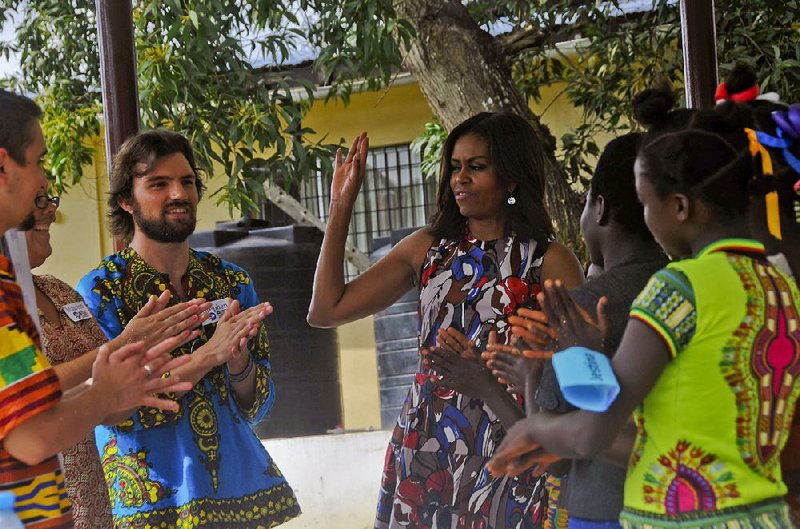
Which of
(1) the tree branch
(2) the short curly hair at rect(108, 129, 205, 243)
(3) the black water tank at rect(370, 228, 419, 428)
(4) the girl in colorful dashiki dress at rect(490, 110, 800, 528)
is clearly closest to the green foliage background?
(1) the tree branch

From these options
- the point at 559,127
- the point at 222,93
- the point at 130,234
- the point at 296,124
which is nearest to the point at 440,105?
the point at 296,124

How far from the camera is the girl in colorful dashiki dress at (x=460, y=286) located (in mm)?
3279

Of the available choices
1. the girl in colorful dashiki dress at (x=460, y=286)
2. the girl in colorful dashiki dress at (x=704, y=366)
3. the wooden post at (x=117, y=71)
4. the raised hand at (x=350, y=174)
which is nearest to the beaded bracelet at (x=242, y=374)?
the girl in colorful dashiki dress at (x=460, y=286)

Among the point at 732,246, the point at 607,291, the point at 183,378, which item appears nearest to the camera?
the point at 732,246

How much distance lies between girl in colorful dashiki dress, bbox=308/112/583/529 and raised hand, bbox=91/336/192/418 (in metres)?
1.03

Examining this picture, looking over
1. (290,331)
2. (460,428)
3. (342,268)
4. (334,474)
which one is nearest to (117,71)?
(342,268)

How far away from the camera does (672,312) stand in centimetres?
200

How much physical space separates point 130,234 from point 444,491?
140 centimetres

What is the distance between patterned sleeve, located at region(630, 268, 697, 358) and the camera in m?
2.00

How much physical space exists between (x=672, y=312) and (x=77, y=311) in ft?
6.43

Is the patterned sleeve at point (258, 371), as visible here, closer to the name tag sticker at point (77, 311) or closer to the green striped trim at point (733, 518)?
A: the name tag sticker at point (77, 311)

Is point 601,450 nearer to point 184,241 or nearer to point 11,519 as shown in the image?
point 11,519

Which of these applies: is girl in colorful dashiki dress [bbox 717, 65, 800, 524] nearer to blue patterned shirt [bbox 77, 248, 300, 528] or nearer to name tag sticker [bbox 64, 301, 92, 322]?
blue patterned shirt [bbox 77, 248, 300, 528]

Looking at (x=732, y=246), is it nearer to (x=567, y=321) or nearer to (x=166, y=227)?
(x=567, y=321)
